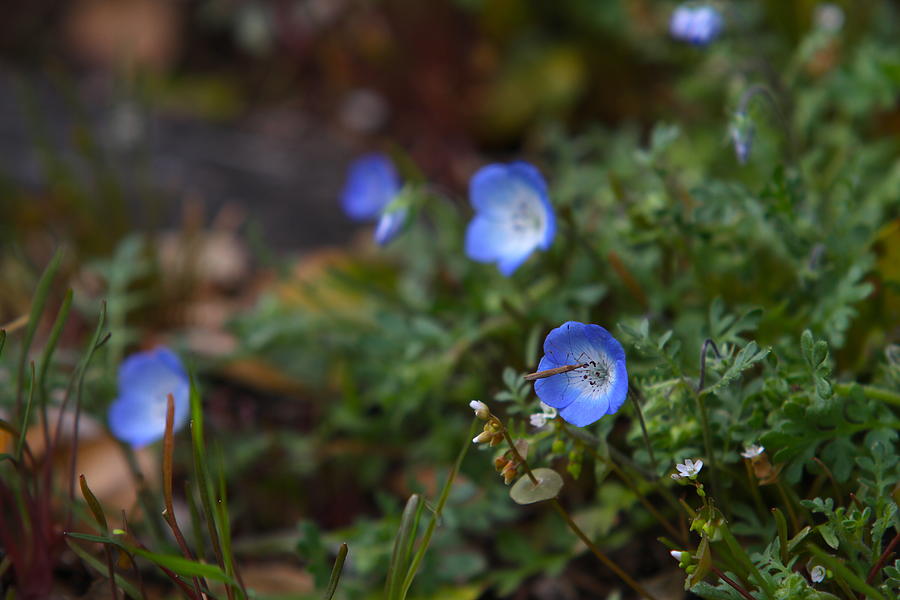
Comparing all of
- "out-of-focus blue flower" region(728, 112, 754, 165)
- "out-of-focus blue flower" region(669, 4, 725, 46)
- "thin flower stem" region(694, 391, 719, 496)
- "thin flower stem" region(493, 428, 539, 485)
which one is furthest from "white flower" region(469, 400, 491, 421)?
"out-of-focus blue flower" region(669, 4, 725, 46)

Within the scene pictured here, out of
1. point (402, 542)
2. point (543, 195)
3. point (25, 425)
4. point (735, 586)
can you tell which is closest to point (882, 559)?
point (735, 586)

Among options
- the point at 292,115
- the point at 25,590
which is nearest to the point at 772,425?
the point at 25,590

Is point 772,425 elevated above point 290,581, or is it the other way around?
point 772,425

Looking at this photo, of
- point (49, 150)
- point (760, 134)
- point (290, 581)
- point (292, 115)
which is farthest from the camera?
point (292, 115)

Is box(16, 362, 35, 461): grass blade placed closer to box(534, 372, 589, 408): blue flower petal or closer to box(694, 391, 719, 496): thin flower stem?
box(534, 372, 589, 408): blue flower petal

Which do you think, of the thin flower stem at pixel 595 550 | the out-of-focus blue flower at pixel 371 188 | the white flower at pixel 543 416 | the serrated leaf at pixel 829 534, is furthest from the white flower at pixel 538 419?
the out-of-focus blue flower at pixel 371 188

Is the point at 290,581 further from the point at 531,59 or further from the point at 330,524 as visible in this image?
the point at 531,59

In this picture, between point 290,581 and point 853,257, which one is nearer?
point 853,257

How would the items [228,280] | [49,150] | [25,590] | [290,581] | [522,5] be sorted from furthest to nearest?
1. [522,5]
2. [228,280]
3. [49,150]
4. [290,581]
5. [25,590]
